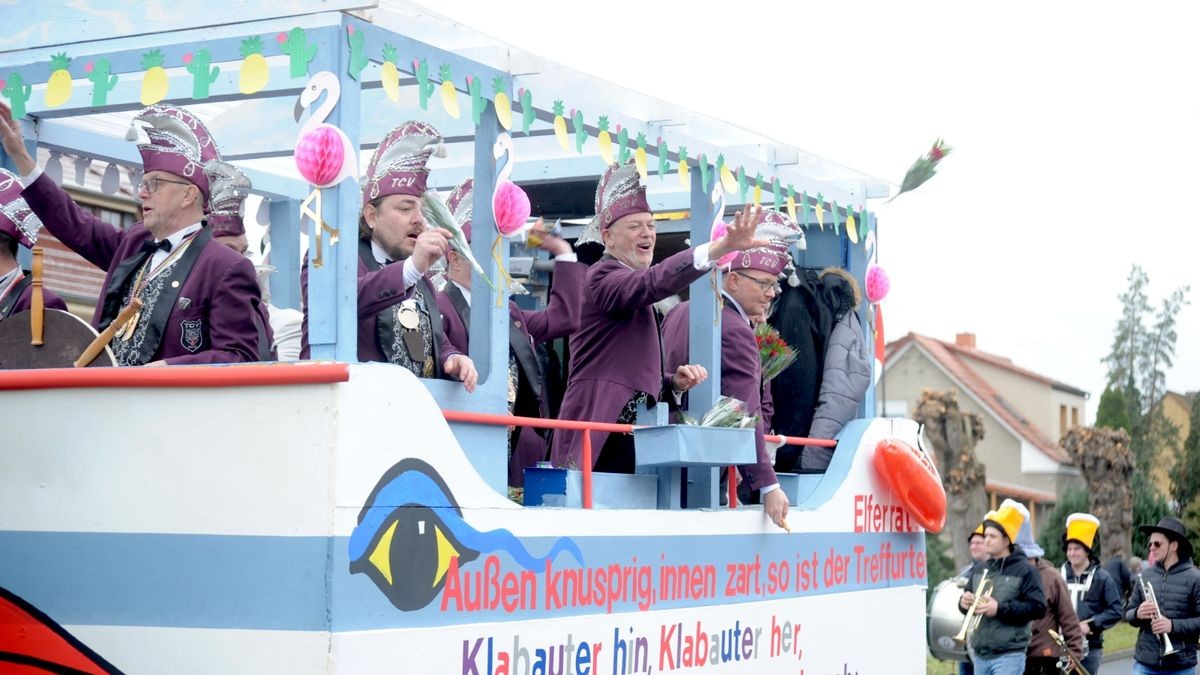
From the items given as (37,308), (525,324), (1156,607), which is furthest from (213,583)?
(1156,607)

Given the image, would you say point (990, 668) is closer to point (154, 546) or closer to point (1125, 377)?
point (154, 546)

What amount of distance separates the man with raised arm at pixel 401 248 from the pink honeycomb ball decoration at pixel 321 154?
691 millimetres

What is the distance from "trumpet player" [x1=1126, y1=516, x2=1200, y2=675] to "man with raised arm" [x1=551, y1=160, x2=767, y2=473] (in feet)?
19.3

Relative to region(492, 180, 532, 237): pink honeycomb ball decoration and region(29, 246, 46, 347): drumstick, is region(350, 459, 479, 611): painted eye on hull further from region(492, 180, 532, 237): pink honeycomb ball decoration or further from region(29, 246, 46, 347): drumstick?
region(29, 246, 46, 347): drumstick

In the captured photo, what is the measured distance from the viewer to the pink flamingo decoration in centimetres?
527

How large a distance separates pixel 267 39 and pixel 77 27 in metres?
0.91

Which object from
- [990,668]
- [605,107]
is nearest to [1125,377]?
[990,668]

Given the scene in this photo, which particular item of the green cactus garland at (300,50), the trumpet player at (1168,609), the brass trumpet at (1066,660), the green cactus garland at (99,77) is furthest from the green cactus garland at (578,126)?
the trumpet player at (1168,609)

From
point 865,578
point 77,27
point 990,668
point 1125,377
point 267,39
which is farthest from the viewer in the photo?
point 1125,377

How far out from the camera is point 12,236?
6734mm

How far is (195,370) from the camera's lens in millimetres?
5105

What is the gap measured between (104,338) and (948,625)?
7870 mm

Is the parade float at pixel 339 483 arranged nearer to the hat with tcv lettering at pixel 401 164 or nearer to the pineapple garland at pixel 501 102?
the pineapple garland at pixel 501 102

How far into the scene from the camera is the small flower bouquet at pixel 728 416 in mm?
7137
